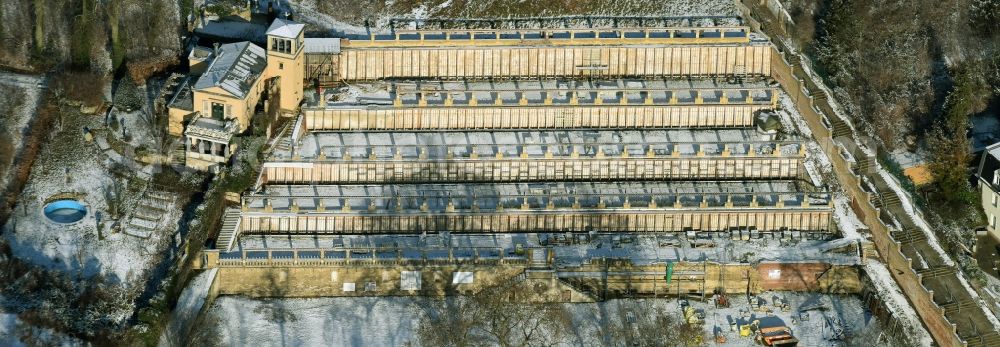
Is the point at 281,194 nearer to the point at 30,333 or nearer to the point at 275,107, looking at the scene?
the point at 275,107

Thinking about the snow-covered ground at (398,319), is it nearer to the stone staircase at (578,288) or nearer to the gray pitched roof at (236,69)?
the stone staircase at (578,288)

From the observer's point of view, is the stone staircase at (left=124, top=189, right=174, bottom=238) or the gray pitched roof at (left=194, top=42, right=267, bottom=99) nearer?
the stone staircase at (left=124, top=189, right=174, bottom=238)

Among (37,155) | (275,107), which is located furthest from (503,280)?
(37,155)

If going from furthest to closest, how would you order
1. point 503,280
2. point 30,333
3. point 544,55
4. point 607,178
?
point 544,55 < point 607,178 < point 503,280 < point 30,333

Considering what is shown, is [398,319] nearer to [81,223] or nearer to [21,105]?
[81,223]

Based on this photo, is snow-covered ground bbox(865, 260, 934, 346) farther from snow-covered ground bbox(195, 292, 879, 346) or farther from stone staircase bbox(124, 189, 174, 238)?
stone staircase bbox(124, 189, 174, 238)

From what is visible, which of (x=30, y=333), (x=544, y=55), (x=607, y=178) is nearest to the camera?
(x=30, y=333)

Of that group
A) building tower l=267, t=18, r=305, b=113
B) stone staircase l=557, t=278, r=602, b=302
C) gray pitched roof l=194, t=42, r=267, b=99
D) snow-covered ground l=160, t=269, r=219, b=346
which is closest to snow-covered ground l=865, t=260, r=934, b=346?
stone staircase l=557, t=278, r=602, b=302
